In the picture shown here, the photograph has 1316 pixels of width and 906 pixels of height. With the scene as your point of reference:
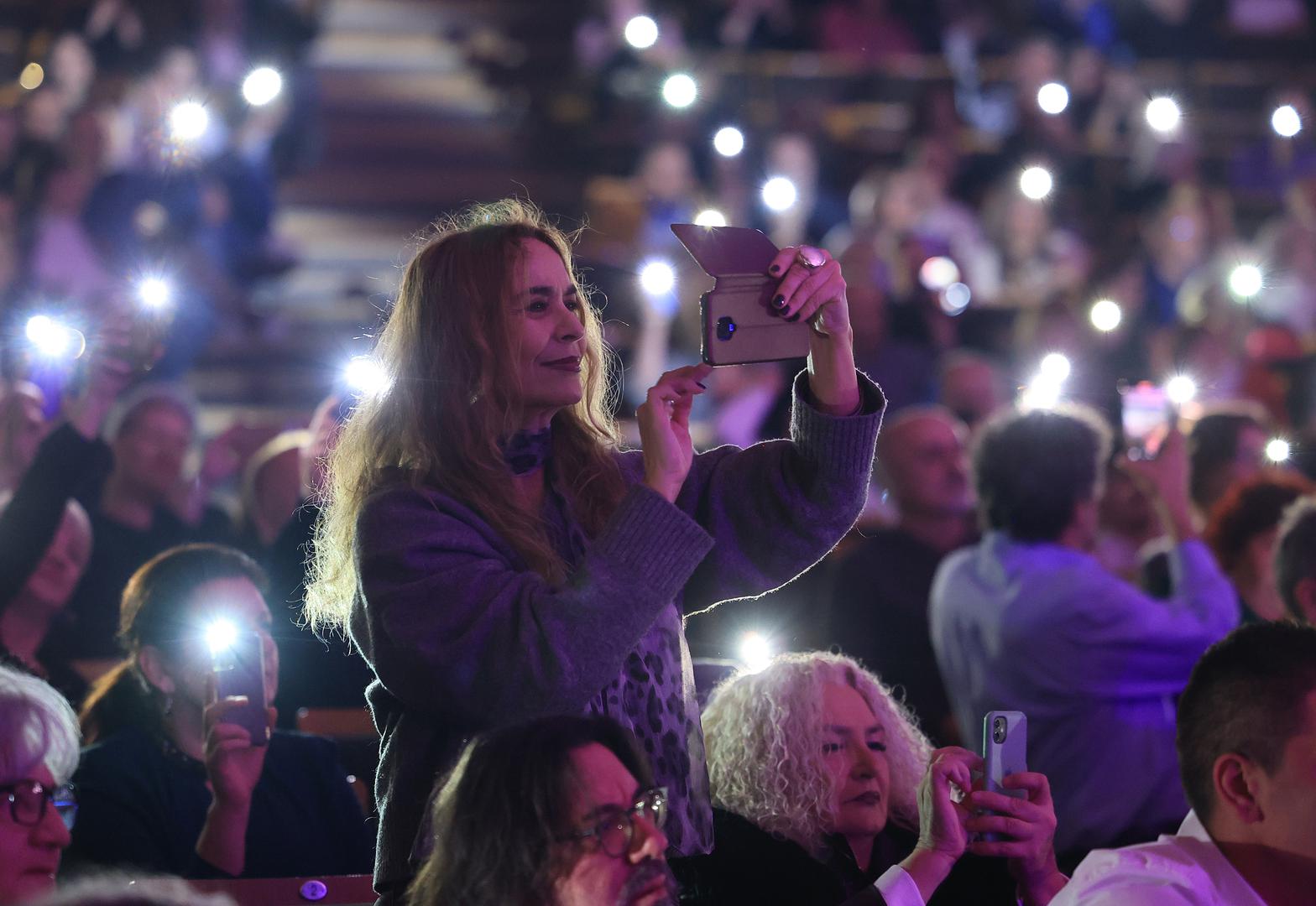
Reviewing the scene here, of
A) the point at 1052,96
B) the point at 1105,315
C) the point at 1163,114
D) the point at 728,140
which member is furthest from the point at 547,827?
the point at 1052,96

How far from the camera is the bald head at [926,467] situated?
4.37 meters

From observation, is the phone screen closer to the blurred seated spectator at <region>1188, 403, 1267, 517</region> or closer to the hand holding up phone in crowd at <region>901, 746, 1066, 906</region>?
the blurred seated spectator at <region>1188, 403, 1267, 517</region>

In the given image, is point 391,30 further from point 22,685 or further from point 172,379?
point 22,685

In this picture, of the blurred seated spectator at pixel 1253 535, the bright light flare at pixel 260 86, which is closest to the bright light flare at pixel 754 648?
the blurred seated spectator at pixel 1253 535

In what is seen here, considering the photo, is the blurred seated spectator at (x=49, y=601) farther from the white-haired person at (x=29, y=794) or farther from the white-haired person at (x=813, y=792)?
the white-haired person at (x=813, y=792)

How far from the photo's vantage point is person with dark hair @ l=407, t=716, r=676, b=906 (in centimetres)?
180

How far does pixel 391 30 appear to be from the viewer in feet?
30.1

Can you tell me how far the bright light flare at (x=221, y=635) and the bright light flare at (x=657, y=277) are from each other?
266 cm

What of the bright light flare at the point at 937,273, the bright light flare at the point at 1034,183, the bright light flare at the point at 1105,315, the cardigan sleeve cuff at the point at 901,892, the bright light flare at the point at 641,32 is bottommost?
the cardigan sleeve cuff at the point at 901,892

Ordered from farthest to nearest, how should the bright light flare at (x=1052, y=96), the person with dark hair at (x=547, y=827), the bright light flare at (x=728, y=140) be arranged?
the bright light flare at (x=1052, y=96), the bright light flare at (x=728, y=140), the person with dark hair at (x=547, y=827)

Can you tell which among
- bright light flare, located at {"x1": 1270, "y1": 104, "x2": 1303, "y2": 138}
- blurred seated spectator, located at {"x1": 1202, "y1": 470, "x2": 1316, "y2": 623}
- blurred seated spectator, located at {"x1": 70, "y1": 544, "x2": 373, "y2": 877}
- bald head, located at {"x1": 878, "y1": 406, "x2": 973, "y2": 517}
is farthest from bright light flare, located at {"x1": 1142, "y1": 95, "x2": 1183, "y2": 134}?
blurred seated spectator, located at {"x1": 70, "y1": 544, "x2": 373, "y2": 877}

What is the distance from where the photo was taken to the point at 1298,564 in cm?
346

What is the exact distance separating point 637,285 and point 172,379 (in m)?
1.79

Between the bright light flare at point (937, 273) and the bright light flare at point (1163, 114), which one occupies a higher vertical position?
the bright light flare at point (1163, 114)
